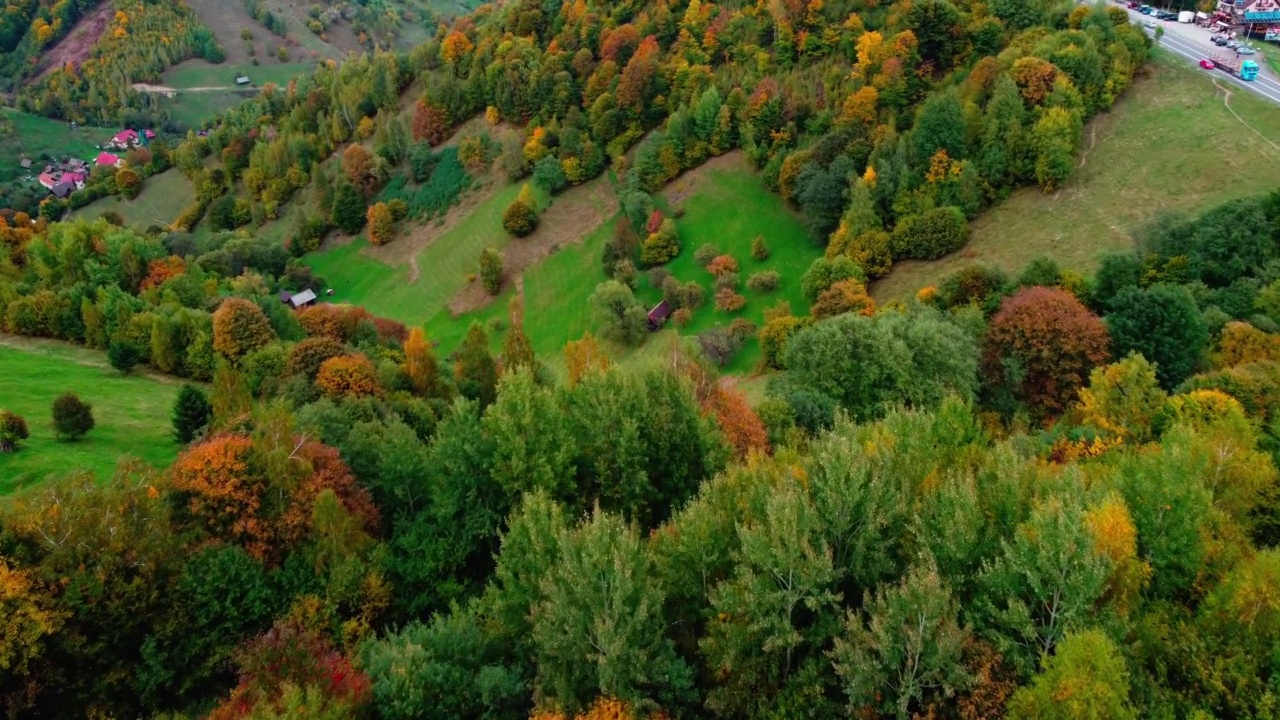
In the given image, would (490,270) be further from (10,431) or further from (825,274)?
(10,431)

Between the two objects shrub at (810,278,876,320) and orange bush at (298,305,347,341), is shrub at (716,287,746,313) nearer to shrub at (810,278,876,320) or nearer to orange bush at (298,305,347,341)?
shrub at (810,278,876,320)

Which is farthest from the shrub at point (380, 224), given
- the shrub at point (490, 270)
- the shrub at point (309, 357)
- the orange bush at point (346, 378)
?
the orange bush at point (346, 378)

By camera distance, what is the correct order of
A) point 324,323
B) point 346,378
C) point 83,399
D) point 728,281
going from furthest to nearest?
1. point 728,281
2. point 324,323
3. point 346,378
4. point 83,399

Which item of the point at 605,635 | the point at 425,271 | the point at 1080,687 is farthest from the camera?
the point at 425,271

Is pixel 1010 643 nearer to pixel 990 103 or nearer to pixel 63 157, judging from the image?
pixel 990 103

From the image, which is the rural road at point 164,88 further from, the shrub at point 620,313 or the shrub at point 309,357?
the shrub at point 309,357

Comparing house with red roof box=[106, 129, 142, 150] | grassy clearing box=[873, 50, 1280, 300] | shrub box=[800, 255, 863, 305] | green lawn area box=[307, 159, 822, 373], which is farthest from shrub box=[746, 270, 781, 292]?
house with red roof box=[106, 129, 142, 150]

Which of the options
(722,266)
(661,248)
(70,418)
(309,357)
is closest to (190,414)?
(70,418)
